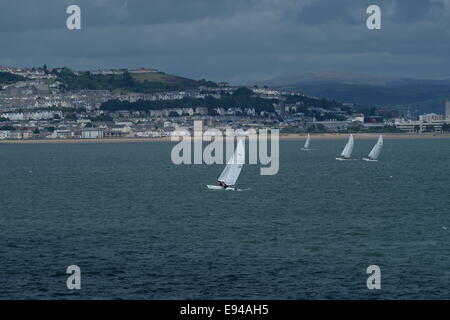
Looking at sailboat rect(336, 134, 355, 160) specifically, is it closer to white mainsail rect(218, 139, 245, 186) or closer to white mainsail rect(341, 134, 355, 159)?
white mainsail rect(341, 134, 355, 159)

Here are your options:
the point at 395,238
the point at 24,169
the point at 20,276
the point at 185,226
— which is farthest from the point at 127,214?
the point at 24,169

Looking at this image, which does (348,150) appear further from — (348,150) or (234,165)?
(234,165)

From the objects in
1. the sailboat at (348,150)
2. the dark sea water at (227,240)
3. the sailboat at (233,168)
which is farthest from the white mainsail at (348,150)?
the sailboat at (233,168)

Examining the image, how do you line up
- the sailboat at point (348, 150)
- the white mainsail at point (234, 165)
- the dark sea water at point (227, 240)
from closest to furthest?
the dark sea water at point (227, 240) < the white mainsail at point (234, 165) < the sailboat at point (348, 150)

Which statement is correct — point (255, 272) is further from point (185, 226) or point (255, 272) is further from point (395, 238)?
point (185, 226)

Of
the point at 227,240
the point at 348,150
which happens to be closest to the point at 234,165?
the point at 227,240

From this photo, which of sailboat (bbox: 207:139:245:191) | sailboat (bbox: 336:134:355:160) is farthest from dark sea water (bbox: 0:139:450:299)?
sailboat (bbox: 336:134:355:160)

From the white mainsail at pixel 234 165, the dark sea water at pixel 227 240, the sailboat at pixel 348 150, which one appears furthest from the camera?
the sailboat at pixel 348 150

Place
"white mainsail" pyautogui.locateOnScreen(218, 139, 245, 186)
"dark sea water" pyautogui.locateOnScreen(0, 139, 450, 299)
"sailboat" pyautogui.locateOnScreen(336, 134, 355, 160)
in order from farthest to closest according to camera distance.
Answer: "sailboat" pyautogui.locateOnScreen(336, 134, 355, 160) < "white mainsail" pyautogui.locateOnScreen(218, 139, 245, 186) < "dark sea water" pyautogui.locateOnScreen(0, 139, 450, 299)

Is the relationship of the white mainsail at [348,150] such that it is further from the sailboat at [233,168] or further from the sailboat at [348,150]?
the sailboat at [233,168]
